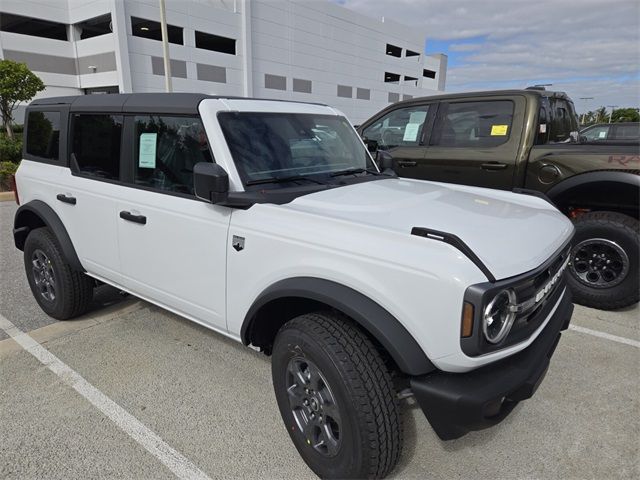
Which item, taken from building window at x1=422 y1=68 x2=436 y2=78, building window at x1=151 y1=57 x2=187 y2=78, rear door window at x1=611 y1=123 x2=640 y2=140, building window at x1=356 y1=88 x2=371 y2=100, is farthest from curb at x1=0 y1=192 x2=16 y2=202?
building window at x1=422 y1=68 x2=436 y2=78

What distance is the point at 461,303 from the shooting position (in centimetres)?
163

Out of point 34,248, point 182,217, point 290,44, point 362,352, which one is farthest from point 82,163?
point 290,44

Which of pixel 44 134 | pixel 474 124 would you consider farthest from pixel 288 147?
pixel 474 124

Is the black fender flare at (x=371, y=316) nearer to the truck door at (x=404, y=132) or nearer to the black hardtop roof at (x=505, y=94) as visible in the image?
the truck door at (x=404, y=132)

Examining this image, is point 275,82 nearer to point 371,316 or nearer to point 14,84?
point 14,84

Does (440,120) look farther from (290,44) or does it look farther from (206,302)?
(290,44)

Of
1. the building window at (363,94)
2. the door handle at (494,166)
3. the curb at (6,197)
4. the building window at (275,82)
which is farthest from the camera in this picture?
the building window at (363,94)

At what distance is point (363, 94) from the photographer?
48625mm

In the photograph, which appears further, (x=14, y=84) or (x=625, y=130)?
(x=14, y=84)

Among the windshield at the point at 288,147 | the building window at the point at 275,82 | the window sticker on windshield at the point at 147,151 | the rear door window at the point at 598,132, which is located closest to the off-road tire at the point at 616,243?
the windshield at the point at 288,147

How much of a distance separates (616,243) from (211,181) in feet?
12.5

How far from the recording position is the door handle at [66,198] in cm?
342

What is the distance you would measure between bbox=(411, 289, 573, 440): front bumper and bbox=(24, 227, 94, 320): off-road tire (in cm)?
306

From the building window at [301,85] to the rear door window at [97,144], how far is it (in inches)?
1539
